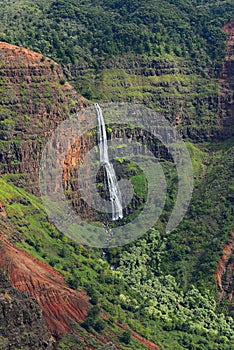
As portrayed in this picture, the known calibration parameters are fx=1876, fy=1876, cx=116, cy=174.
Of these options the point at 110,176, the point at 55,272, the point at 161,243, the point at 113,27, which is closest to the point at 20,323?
the point at 55,272

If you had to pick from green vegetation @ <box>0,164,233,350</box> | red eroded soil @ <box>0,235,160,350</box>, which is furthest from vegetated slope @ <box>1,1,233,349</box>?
red eroded soil @ <box>0,235,160,350</box>

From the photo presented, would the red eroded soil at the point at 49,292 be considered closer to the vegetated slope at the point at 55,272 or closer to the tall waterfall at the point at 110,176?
the vegetated slope at the point at 55,272

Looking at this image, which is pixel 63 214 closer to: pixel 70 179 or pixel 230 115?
pixel 70 179

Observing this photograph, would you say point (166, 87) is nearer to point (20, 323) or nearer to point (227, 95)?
point (227, 95)

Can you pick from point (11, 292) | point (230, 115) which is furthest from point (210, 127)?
point (11, 292)

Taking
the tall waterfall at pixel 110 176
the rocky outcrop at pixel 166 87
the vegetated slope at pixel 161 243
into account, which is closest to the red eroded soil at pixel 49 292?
the vegetated slope at pixel 161 243

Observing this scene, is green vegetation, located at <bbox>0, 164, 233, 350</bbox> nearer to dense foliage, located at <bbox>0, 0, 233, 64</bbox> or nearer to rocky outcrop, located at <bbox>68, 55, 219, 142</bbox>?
rocky outcrop, located at <bbox>68, 55, 219, 142</bbox>
